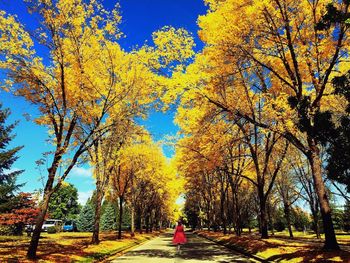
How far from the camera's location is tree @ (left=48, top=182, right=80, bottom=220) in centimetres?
10250

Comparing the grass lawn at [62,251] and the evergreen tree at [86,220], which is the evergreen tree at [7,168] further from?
the evergreen tree at [86,220]

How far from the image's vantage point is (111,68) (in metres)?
16.1

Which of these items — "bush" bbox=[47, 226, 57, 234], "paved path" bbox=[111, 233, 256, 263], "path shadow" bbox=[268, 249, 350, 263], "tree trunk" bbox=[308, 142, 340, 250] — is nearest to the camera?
"path shadow" bbox=[268, 249, 350, 263]

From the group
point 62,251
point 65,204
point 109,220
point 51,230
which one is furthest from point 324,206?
point 65,204

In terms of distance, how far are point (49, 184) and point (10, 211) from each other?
26.8 metres

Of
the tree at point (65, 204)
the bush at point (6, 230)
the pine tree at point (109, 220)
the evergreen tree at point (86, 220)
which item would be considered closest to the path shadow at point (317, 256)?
the bush at point (6, 230)

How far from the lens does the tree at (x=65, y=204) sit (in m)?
102

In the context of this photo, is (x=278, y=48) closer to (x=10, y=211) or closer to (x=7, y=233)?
(x=10, y=211)

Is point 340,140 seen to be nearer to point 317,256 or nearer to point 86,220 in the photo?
point 317,256

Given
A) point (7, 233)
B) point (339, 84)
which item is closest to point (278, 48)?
point (339, 84)

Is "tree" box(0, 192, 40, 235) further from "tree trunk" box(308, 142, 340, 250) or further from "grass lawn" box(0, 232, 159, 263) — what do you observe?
"tree trunk" box(308, 142, 340, 250)

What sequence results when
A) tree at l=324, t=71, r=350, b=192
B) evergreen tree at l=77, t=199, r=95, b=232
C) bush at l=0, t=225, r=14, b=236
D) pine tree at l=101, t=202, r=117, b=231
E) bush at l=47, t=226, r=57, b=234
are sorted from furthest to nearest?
pine tree at l=101, t=202, r=117, b=231 → evergreen tree at l=77, t=199, r=95, b=232 → bush at l=47, t=226, r=57, b=234 → bush at l=0, t=225, r=14, b=236 → tree at l=324, t=71, r=350, b=192

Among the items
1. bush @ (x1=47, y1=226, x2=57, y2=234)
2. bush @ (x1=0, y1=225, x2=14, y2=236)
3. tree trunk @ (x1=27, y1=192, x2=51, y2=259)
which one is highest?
bush @ (x1=47, y1=226, x2=57, y2=234)

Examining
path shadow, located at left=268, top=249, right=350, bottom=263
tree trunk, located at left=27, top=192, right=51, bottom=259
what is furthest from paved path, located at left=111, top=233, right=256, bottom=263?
tree trunk, located at left=27, top=192, right=51, bottom=259
